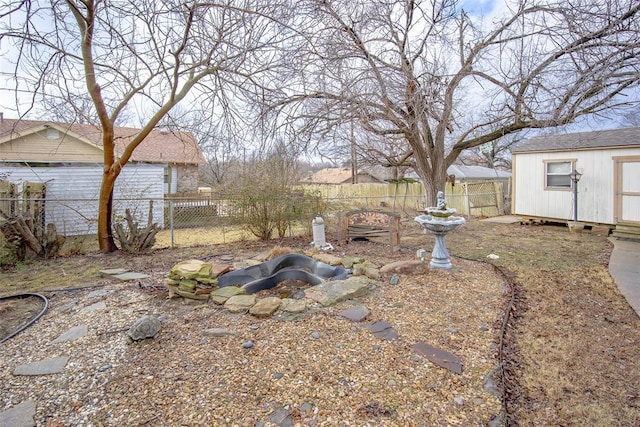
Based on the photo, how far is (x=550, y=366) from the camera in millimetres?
2559

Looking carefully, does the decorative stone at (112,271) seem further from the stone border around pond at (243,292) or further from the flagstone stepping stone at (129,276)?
the stone border around pond at (243,292)

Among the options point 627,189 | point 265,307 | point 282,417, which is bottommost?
point 282,417

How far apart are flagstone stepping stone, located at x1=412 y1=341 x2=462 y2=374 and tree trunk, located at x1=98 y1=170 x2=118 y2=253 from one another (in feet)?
19.8

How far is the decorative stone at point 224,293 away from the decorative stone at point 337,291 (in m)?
0.75

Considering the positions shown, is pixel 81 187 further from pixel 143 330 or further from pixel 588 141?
pixel 588 141

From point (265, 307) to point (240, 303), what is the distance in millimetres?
307

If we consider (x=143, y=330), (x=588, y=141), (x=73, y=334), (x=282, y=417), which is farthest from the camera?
(x=588, y=141)

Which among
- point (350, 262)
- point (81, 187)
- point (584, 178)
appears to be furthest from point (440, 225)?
point (81, 187)

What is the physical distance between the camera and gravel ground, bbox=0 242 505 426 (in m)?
1.91

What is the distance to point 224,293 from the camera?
360 centimetres

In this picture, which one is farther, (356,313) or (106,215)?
(106,215)

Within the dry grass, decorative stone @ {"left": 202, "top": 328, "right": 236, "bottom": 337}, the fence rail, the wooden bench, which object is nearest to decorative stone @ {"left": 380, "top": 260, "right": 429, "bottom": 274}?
the dry grass

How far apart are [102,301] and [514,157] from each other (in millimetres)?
11659

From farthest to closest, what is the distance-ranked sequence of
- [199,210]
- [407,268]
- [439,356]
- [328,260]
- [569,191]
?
[199,210], [569,191], [328,260], [407,268], [439,356]
